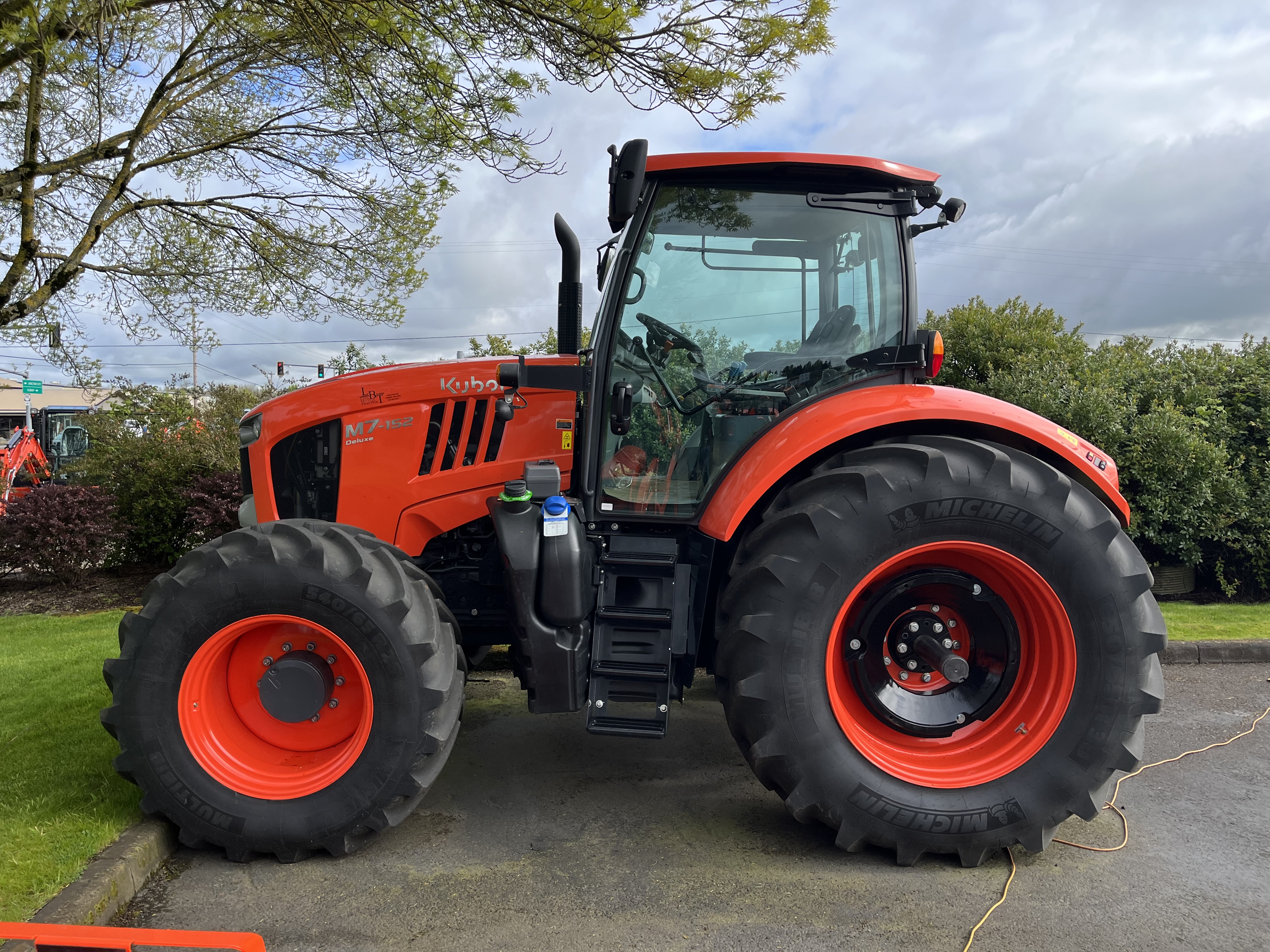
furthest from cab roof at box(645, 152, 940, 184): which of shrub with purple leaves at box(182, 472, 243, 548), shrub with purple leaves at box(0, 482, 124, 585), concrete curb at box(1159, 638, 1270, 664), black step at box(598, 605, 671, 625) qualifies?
shrub with purple leaves at box(0, 482, 124, 585)

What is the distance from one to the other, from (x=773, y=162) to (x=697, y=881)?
2.59 meters

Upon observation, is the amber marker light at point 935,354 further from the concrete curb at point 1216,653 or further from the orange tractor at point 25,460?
the orange tractor at point 25,460

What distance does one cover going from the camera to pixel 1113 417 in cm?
708

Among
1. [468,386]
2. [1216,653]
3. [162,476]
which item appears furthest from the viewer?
[162,476]

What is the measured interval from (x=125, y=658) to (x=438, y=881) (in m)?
1.33

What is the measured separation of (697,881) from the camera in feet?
8.77

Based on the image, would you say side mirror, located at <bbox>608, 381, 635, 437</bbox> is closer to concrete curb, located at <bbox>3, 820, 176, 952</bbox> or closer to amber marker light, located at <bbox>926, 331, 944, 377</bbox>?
amber marker light, located at <bbox>926, 331, 944, 377</bbox>

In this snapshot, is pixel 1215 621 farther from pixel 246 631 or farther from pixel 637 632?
pixel 246 631

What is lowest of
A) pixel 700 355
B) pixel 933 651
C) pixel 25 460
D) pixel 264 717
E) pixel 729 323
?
pixel 264 717

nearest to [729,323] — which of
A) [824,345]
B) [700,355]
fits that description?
[700,355]

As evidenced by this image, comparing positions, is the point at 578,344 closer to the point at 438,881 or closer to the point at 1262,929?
the point at 438,881

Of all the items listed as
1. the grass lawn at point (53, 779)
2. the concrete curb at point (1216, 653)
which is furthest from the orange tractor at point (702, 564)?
the concrete curb at point (1216, 653)

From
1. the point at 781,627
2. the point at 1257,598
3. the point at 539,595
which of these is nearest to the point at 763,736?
the point at 781,627

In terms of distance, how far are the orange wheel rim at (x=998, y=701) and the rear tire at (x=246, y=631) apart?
147 centimetres
